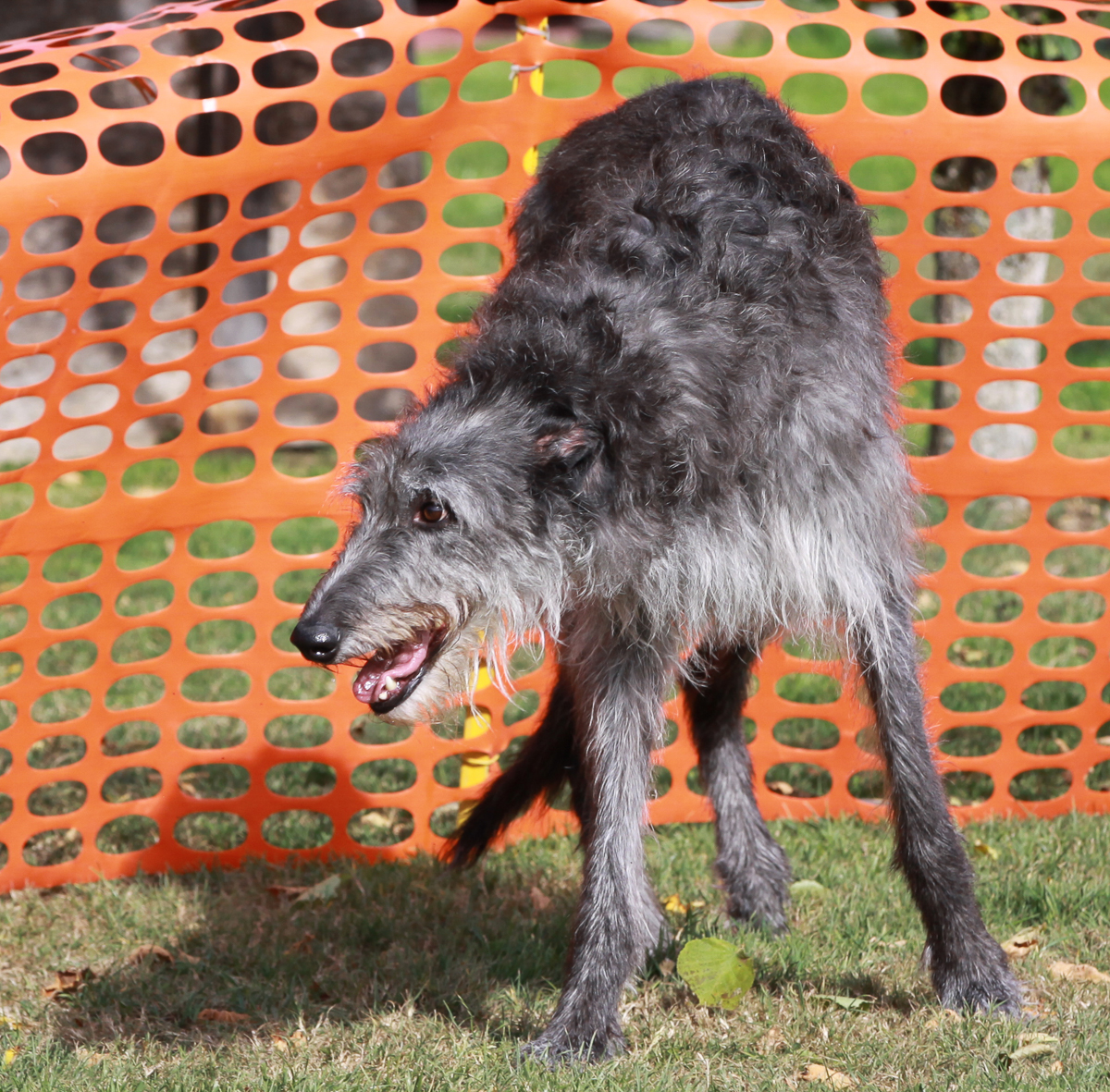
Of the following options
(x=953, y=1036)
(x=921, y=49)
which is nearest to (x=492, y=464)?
(x=953, y=1036)

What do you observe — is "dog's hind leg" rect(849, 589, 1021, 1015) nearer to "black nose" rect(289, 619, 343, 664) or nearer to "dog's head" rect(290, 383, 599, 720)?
→ "dog's head" rect(290, 383, 599, 720)

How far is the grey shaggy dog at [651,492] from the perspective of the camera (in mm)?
3117

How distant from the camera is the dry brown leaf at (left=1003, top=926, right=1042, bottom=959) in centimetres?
396

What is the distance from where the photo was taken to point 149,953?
161 inches

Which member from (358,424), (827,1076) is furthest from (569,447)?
(358,424)

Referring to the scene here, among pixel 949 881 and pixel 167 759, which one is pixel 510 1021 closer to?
pixel 949 881

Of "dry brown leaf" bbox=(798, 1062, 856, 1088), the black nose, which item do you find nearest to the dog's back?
the black nose

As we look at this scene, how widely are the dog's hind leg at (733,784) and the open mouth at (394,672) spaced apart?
129cm

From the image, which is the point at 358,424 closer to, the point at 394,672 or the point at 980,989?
the point at 394,672

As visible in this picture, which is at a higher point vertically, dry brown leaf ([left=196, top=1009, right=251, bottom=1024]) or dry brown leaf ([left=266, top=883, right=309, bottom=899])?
dry brown leaf ([left=196, top=1009, right=251, bottom=1024])

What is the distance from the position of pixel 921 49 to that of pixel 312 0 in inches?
136

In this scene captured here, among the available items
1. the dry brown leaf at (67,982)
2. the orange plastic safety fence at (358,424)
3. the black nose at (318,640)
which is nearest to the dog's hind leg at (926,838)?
the orange plastic safety fence at (358,424)

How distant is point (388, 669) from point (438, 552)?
1.04ft

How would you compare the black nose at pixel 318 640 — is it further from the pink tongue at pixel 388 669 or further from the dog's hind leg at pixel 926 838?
the dog's hind leg at pixel 926 838
